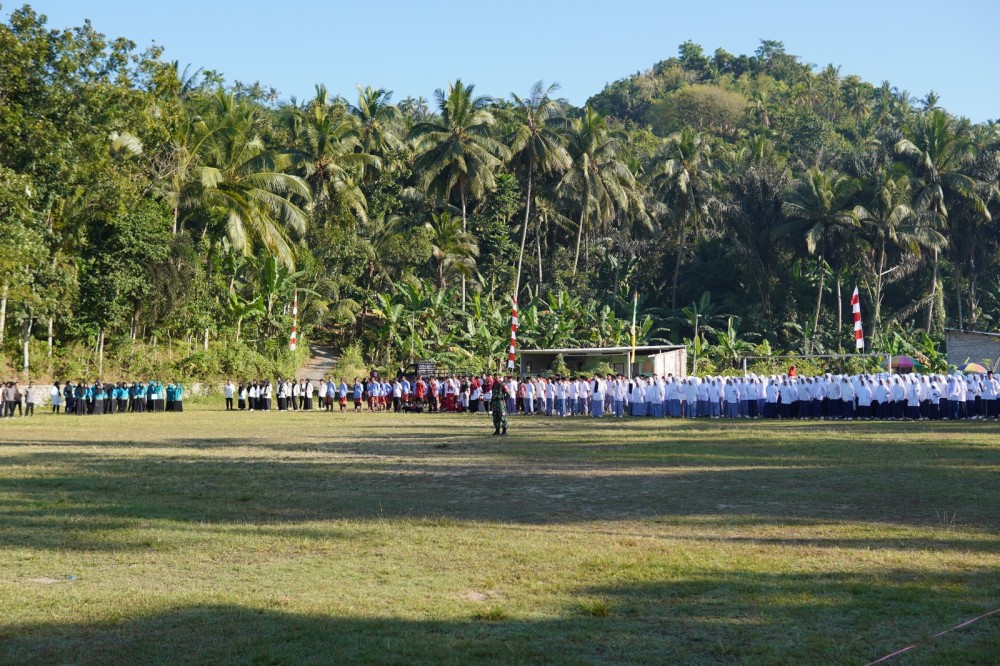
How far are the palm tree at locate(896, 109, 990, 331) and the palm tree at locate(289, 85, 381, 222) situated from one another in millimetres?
28244

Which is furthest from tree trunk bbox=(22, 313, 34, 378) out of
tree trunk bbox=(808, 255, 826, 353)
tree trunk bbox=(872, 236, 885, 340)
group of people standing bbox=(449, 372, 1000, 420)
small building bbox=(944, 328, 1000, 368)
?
tree trunk bbox=(872, 236, 885, 340)

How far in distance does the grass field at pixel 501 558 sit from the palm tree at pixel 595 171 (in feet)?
124

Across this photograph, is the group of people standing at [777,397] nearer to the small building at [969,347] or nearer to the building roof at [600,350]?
the building roof at [600,350]

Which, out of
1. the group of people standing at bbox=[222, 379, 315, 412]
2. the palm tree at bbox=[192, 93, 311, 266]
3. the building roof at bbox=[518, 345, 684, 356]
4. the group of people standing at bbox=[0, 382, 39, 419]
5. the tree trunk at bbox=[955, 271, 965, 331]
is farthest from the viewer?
the tree trunk at bbox=[955, 271, 965, 331]

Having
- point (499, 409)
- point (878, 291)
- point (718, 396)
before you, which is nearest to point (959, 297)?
point (878, 291)

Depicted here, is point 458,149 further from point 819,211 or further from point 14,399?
point 14,399

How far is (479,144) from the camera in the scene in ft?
173

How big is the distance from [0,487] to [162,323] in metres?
30.0

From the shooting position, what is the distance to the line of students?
35.7 m

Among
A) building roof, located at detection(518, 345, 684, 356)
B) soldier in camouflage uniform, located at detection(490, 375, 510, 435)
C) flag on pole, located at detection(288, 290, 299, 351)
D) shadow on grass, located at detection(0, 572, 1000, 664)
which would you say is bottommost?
shadow on grass, located at detection(0, 572, 1000, 664)

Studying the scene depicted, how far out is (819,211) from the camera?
54844mm

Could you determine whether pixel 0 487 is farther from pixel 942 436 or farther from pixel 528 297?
pixel 528 297

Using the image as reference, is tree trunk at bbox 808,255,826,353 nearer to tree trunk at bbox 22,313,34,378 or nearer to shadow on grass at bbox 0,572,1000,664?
tree trunk at bbox 22,313,34,378

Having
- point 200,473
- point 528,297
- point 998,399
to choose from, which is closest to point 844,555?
point 200,473
